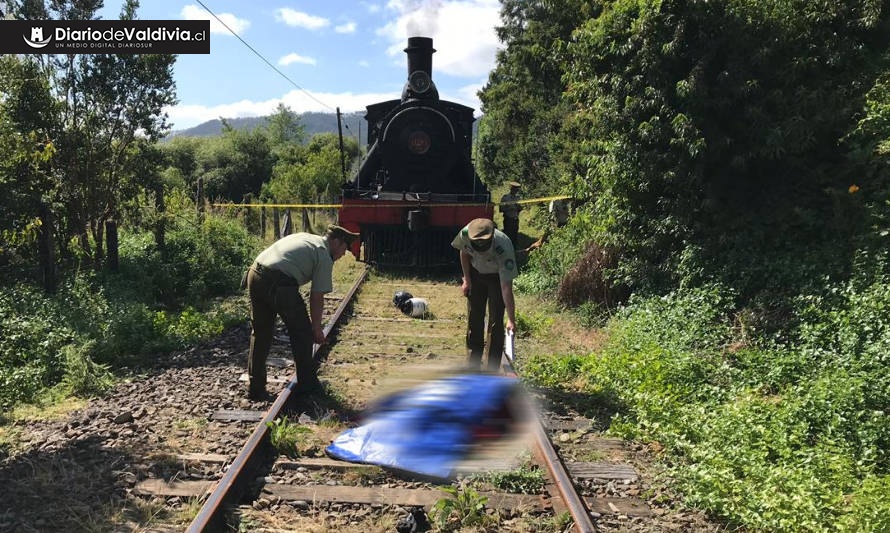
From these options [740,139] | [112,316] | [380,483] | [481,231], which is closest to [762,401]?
[481,231]

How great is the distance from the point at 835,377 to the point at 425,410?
3149mm

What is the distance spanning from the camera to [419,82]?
13.8 meters

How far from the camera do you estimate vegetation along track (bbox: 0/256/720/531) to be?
11.0 feet

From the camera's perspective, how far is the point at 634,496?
3740mm

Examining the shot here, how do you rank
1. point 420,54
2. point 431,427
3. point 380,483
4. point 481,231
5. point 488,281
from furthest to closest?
point 420,54, point 488,281, point 481,231, point 431,427, point 380,483

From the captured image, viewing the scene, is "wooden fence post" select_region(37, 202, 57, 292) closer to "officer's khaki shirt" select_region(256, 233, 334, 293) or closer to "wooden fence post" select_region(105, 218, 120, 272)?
"wooden fence post" select_region(105, 218, 120, 272)

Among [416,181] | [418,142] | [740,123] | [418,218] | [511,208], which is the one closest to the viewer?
[740,123]

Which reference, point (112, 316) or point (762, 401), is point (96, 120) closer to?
point (112, 316)

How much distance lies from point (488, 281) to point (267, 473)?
8.58ft

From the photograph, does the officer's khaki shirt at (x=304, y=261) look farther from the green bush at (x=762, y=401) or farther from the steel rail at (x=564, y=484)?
the green bush at (x=762, y=401)

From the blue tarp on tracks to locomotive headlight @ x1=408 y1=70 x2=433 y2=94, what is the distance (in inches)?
418

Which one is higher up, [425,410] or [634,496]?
[425,410]

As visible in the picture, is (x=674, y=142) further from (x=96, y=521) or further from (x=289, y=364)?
(x=96, y=521)

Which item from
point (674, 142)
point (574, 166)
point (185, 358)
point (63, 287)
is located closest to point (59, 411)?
point (185, 358)
